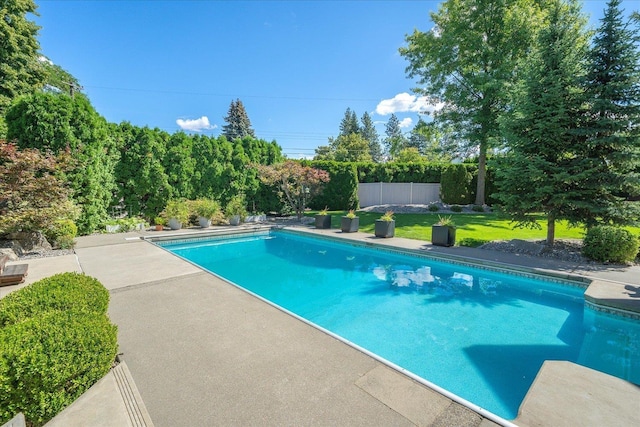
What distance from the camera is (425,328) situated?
14.8ft

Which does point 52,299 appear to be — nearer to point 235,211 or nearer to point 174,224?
point 174,224

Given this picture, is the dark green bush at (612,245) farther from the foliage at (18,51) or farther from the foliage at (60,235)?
the foliage at (18,51)

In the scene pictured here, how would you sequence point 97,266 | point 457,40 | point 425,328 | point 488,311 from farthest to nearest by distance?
point 457,40 → point 97,266 → point 488,311 → point 425,328

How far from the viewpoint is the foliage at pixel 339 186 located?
1770 cm

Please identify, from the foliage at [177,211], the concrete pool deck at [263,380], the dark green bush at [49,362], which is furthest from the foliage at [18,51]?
the dark green bush at [49,362]

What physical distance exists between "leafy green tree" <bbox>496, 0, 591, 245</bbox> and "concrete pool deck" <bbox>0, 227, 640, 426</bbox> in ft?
12.1

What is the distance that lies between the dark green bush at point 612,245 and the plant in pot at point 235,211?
12591mm

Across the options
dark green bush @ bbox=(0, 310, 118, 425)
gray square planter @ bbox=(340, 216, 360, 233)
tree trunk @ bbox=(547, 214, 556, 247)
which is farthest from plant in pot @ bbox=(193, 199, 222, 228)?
tree trunk @ bbox=(547, 214, 556, 247)

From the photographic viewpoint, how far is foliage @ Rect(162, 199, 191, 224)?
475 inches

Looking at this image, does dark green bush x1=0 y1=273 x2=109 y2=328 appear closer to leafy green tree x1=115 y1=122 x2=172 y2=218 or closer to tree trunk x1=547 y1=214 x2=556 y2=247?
tree trunk x1=547 y1=214 x2=556 y2=247

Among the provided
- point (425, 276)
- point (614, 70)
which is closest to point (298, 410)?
point (425, 276)

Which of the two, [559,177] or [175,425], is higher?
[559,177]

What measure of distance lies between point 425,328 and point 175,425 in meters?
Answer: 3.69

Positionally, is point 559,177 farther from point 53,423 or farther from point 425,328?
point 53,423
